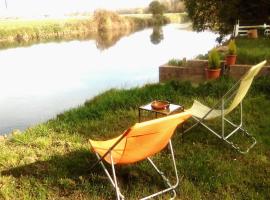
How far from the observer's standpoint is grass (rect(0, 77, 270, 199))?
3.86 m

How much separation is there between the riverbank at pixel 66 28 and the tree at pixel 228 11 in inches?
444

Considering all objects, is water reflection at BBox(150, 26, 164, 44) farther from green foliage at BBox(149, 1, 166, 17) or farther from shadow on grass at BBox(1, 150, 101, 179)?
shadow on grass at BBox(1, 150, 101, 179)

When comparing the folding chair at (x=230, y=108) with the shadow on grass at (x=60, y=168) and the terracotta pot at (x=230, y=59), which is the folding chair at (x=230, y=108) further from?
the terracotta pot at (x=230, y=59)

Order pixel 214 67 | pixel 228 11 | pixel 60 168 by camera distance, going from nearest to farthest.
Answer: pixel 60 168, pixel 214 67, pixel 228 11

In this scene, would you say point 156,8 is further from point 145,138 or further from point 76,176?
point 145,138

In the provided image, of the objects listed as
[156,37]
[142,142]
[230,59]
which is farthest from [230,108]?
[156,37]

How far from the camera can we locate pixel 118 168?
4402 mm

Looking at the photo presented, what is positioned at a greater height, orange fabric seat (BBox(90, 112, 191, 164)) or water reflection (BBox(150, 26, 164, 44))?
orange fabric seat (BBox(90, 112, 191, 164))

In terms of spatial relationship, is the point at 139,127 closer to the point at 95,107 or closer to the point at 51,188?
the point at 51,188

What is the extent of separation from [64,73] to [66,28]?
60.1 ft

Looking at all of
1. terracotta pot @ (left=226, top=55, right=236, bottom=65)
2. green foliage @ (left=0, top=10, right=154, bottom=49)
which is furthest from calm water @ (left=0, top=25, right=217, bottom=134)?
green foliage @ (left=0, top=10, right=154, bottom=49)

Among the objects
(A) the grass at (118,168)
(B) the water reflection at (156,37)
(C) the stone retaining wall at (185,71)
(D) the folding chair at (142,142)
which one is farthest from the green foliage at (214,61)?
(B) the water reflection at (156,37)

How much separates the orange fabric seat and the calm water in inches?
245

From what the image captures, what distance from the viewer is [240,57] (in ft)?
31.7
